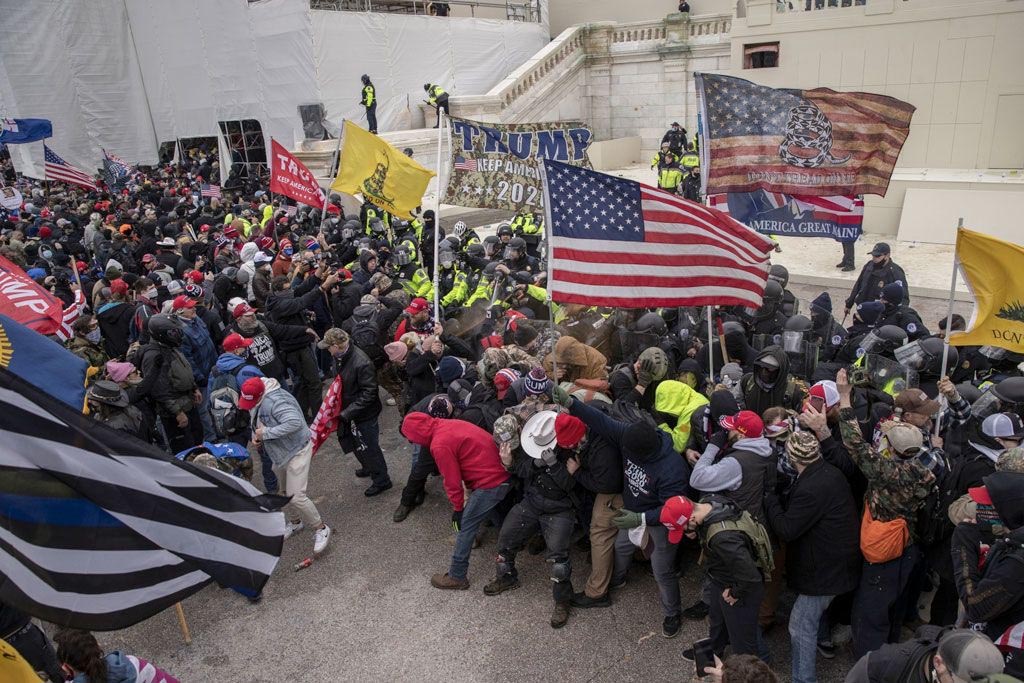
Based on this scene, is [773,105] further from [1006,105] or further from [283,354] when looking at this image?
[1006,105]

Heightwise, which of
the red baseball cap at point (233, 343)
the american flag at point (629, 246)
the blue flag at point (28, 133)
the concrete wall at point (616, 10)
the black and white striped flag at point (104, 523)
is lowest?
the red baseball cap at point (233, 343)

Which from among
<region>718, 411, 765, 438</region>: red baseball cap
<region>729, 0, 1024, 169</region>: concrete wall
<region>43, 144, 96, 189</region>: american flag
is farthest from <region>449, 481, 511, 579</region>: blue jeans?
<region>43, 144, 96, 189</region>: american flag

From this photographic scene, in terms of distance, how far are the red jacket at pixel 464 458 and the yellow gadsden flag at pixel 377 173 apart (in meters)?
5.08

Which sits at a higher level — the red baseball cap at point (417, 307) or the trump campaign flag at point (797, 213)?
the trump campaign flag at point (797, 213)

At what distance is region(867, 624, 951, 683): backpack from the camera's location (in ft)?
9.26

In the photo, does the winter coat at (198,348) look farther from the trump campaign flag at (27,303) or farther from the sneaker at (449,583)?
the sneaker at (449,583)

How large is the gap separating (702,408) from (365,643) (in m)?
3.04

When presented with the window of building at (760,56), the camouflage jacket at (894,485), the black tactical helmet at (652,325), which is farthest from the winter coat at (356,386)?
the window of building at (760,56)

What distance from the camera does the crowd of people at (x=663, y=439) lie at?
3773 mm

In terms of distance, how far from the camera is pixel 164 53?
2972 cm

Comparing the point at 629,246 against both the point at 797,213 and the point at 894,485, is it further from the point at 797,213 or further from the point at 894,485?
the point at 797,213

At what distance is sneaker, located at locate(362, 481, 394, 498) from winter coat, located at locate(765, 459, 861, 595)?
4.32 meters

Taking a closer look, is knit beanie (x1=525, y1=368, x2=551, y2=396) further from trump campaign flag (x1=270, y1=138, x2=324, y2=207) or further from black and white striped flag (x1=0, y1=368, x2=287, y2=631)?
Answer: trump campaign flag (x1=270, y1=138, x2=324, y2=207)

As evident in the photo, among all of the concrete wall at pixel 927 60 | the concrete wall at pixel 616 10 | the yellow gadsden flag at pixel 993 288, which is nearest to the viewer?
the yellow gadsden flag at pixel 993 288
